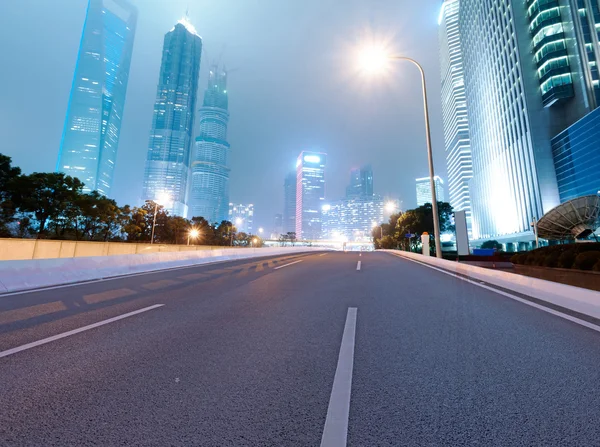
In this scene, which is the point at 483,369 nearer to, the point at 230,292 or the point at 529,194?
the point at 230,292

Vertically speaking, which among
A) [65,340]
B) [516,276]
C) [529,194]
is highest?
[529,194]

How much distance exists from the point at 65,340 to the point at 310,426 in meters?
3.43

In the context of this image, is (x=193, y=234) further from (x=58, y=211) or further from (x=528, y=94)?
(x=528, y=94)

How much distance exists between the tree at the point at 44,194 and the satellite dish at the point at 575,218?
206 ft

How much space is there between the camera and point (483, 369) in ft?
8.34

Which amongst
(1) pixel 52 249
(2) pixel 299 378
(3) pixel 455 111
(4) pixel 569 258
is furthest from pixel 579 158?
(3) pixel 455 111

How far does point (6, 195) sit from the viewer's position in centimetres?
3712

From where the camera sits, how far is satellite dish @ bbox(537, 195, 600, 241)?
25.4m

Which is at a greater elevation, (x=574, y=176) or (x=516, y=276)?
(x=574, y=176)

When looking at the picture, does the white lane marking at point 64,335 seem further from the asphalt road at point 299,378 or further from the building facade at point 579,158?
the building facade at point 579,158

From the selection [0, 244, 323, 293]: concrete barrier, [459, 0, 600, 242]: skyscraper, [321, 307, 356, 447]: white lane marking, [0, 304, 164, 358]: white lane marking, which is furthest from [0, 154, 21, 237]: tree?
[459, 0, 600, 242]: skyscraper

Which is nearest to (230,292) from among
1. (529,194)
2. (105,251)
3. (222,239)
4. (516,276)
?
(516,276)

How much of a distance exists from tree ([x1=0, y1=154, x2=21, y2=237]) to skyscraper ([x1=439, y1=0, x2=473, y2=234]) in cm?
16184

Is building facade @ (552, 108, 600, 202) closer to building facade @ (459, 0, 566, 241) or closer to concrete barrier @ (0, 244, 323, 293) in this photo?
building facade @ (459, 0, 566, 241)
